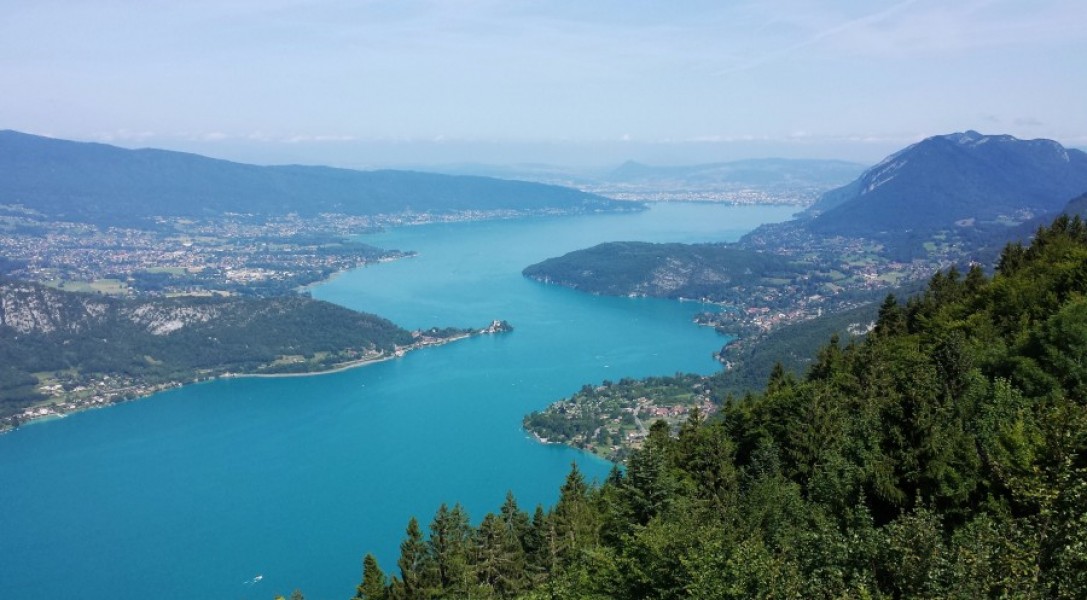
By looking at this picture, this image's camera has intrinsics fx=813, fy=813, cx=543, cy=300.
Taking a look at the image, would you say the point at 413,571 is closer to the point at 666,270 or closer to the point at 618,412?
the point at 618,412

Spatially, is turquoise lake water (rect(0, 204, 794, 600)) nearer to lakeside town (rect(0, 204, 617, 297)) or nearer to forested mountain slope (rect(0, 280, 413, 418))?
forested mountain slope (rect(0, 280, 413, 418))

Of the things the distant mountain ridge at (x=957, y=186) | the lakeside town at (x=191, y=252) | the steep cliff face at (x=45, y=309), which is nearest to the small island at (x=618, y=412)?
the steep cliff face at (x=45, y=309)

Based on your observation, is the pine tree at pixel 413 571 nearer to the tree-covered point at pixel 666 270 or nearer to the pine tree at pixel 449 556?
the pine tree at pixel 449 556

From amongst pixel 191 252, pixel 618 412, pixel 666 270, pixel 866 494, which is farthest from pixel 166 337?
pixel 866 494

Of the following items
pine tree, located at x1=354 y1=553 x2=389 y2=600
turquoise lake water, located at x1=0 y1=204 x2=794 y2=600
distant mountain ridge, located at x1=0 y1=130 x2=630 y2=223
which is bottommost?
turquoise lake water, located at x1=0 y1=204 x2=794 y2=600

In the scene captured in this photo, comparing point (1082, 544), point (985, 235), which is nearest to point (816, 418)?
point (1082, 544)

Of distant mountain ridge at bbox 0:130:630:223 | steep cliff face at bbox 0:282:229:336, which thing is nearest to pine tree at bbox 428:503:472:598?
steep cliff face at bbox 0:282:229:336
